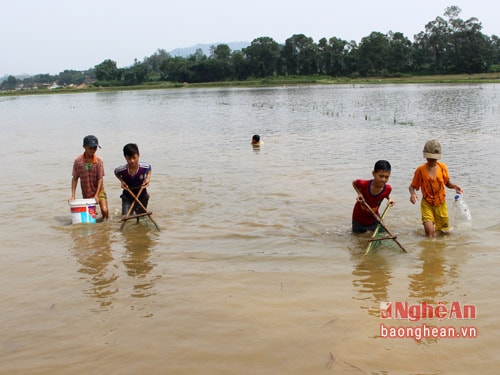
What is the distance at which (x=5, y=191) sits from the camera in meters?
9.97

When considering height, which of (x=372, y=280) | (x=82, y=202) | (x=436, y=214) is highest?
(x=82, y=202)

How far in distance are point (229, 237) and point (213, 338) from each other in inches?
109

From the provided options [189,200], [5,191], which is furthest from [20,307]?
[5,191]

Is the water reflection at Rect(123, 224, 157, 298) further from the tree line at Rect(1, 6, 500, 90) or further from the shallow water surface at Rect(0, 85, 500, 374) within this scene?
the tree line at Rect(1, 6, 500, 90)

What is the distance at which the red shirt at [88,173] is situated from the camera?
22.8 feet

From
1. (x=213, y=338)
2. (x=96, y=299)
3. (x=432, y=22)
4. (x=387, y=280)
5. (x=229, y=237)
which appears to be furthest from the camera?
(x=432, y=22)

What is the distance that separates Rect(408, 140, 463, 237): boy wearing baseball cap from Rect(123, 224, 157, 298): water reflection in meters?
3.21

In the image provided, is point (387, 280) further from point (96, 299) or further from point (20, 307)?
point (20, 307)

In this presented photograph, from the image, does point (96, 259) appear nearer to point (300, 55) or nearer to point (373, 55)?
point (373, 55)

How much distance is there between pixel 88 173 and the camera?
698cm

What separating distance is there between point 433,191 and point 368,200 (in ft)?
2.73

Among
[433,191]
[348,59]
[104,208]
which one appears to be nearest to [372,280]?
[433,191]

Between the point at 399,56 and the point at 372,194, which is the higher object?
the point at 399,56

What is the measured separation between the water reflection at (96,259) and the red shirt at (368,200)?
296cm
